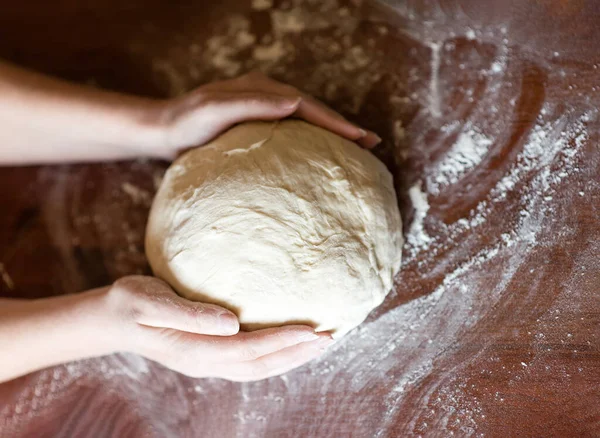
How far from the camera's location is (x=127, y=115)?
107 cm

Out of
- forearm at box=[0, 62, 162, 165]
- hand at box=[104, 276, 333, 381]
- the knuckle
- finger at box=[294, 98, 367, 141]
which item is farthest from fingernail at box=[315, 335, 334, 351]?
forearm at box=[0, 62, 162, 165]

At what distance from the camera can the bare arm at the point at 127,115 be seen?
0.98 metres

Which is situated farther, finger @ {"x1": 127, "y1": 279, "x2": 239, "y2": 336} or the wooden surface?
the wooden surface

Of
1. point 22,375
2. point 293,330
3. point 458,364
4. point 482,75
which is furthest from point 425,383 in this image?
point 22,375

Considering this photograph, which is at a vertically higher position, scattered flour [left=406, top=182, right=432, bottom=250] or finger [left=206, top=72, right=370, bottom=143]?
finger [left=206, top=72, right=370, bottom=143]

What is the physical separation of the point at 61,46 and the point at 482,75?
108 centimetres

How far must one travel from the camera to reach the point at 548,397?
98cm

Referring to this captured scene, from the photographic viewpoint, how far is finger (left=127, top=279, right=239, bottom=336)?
841 mm

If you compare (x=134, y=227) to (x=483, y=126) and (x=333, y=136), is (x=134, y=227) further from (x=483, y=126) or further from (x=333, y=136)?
(x=483, y=126)

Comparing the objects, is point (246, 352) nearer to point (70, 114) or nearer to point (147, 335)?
point (147, 335)

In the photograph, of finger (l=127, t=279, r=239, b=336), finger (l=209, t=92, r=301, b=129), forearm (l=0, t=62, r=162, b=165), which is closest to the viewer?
finger (l=127, t=279, r=239, b=336)

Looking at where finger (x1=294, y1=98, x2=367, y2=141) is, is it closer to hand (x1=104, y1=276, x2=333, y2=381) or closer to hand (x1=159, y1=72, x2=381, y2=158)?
hand (x1=159, y1=72, x2=381, y2=158)

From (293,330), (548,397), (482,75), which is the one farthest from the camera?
(482,75)

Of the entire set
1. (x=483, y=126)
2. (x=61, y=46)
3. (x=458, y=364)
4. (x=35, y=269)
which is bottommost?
(x=35, y=269)
